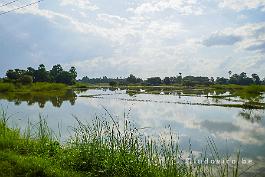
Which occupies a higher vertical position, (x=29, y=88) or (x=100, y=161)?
(x=29, y=88)

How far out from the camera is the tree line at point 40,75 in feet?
216

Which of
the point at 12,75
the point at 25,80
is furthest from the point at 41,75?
the point at 25,80

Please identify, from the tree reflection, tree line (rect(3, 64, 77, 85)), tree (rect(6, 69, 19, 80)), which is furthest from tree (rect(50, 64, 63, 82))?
the tree reflection

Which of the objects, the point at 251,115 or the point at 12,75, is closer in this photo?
the point at 251,115

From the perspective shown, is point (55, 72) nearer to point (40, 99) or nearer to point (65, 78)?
point (65, 78)

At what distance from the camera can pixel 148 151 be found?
6238 millimetres

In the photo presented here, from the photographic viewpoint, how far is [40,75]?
75.6 meters

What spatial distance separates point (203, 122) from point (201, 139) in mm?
5563

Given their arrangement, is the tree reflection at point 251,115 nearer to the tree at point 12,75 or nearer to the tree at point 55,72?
the tree at point 12,75

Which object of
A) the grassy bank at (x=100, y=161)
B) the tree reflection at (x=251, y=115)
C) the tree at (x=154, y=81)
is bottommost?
the tree reflection at (x=251, y=115)

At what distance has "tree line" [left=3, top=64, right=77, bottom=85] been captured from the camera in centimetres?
6588

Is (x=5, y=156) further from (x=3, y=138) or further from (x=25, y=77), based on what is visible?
(x=25, y=77)

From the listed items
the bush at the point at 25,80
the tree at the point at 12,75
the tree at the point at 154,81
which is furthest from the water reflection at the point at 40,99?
the tree at the point at 154,81

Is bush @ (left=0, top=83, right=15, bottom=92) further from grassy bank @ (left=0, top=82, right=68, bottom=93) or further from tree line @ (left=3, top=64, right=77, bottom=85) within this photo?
tree line @ (left=3, top=64, right=77, bottom=85)
